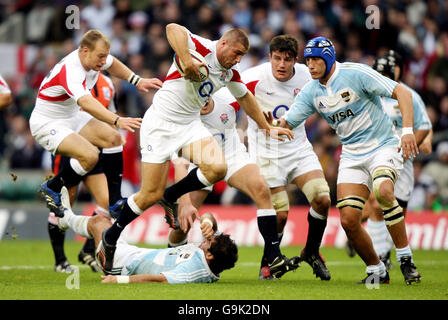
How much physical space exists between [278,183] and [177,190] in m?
1.65

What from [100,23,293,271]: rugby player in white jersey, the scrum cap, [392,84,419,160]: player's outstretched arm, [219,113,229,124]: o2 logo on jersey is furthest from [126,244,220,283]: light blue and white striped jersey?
the scrum cap

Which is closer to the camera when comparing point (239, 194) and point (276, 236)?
point (276, 236)

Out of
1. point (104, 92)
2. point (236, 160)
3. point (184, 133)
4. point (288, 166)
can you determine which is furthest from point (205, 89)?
point (104, 92)

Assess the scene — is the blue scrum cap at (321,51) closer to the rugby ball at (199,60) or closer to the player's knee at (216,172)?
the rugby ball at (199,60)

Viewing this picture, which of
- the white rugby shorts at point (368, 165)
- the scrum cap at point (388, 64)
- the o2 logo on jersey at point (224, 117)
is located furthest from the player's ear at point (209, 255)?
the scrum cap at point (388, 64)

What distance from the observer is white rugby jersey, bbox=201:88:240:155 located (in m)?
10.2

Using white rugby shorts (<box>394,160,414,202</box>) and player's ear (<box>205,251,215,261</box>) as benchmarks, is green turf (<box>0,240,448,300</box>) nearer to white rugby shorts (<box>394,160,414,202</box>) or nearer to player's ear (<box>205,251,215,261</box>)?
player's ear (<box>205,251,215,261</box>)

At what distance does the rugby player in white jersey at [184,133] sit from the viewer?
8.82 m

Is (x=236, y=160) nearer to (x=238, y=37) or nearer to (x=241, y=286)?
(x=238, y=37)

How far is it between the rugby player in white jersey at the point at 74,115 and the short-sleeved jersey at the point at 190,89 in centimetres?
96

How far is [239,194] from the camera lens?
17.4m

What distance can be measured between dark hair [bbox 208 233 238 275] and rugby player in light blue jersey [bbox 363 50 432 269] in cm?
366
